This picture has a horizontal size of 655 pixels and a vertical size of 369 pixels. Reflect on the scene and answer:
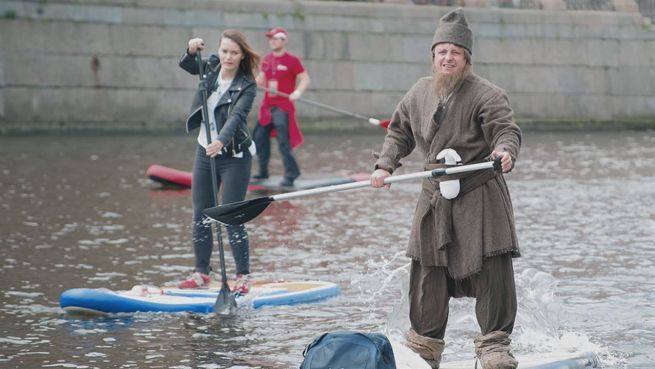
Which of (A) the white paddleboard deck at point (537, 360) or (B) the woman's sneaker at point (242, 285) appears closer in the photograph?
(A) the white paddleboard deck at point (537, 360)

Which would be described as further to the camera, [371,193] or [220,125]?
[371,193]

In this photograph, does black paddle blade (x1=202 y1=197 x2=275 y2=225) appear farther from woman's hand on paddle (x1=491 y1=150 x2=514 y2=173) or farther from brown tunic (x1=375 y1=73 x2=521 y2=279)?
woman's hand on paddle (x1=491 y1=150 x2=514 y2=173)

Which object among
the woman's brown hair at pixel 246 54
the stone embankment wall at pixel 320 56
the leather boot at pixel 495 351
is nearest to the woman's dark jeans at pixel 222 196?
the woman's brown hair at pixel 246 54

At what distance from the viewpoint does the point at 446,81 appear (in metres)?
6.78

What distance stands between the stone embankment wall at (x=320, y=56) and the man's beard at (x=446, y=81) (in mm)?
16667

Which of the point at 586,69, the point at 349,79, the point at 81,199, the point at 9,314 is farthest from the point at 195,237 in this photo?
the point at 586,69

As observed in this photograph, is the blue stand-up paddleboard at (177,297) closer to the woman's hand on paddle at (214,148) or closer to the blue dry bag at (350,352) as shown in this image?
the woman's hand on paddle at (214,148)

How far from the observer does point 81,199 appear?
1465 centimetres

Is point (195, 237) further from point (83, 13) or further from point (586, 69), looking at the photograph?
point (586, 69)

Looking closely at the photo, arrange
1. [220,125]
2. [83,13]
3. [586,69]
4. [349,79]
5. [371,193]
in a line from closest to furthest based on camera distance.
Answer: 1. [220,125]
2. [371,193]
3. [83,13]
4. [349,79]
5. [586,69]

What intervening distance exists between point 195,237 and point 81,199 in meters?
5.52

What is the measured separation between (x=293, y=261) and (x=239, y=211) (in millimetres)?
3435

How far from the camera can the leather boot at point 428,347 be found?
22.5ft

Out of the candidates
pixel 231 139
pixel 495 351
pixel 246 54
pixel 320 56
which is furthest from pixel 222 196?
pixel 320 56
